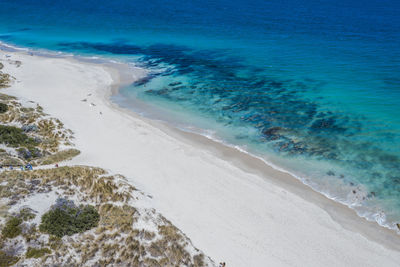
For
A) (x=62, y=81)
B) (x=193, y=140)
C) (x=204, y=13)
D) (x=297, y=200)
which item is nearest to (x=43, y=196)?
(x=193, y=140)

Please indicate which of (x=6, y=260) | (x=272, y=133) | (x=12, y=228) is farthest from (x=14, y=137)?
(x=272, y=133)

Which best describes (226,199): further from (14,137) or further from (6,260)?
(14,137)

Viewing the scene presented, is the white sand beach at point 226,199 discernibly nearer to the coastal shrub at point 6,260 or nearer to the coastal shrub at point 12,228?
the coastal shrub at point 12,228

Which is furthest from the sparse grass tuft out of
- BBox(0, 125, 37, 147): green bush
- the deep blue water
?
the deep blue water

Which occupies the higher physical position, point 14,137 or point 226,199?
point 14,137

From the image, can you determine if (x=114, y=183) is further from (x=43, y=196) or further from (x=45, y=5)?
(x=45, y=5)
